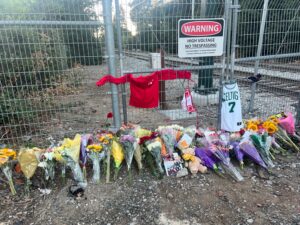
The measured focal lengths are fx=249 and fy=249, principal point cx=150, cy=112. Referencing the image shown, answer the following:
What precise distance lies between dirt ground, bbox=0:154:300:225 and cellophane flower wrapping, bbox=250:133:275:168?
310mm

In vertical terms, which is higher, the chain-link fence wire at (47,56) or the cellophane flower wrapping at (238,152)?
the chain-link fence wire at (47,56)

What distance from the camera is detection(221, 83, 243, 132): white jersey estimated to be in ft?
12.5

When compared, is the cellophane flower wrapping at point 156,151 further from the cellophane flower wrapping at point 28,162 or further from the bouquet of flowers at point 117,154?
the cellophane flower wrapping at point 28,162

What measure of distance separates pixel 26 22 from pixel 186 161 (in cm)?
254

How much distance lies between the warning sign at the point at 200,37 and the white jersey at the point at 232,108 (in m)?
0.60

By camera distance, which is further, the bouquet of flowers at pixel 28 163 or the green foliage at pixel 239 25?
the green foliage at pixel 239 25

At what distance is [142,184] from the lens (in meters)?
3.01

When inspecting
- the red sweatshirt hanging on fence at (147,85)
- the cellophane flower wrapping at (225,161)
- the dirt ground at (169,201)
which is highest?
the red sweatshirt hanging on fence at (147,85)

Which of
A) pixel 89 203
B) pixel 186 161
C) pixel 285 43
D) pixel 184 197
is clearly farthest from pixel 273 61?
pixel 89 203

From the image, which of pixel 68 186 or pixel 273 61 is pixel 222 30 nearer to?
pixel 273 61

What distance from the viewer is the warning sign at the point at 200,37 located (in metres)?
3.43

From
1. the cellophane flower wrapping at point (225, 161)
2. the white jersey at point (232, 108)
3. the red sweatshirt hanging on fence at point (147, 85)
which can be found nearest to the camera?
the cellophane flower wrapping at point (225, 161)

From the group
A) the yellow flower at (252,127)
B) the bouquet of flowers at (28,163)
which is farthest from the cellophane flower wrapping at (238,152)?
the bouquet of flowers at (28,163)

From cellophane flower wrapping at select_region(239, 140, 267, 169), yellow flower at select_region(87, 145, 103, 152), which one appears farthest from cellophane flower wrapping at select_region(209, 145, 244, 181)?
yellow flower at select_region(87, 145, 103, 152)
